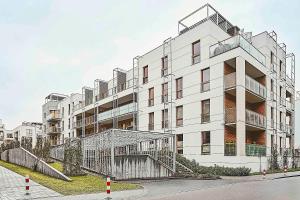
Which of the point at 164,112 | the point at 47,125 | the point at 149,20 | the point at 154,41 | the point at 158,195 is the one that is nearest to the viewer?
the point at 158,195

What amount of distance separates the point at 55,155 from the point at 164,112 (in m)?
11.5

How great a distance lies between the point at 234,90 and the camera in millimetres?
25828

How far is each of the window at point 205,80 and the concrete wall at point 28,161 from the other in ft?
50.2

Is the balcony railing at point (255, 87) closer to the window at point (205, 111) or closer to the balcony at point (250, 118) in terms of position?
the balcony at point (250, 118)

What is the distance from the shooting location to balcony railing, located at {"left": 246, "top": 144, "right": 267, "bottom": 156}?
2532 centimetres

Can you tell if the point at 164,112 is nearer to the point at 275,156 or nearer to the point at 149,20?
the point at 275,156

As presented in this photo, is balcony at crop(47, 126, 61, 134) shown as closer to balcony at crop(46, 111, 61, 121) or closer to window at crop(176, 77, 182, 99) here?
balcony at crop(46, 111, 61, 121)

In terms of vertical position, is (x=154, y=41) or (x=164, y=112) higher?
(x=154, y=41)

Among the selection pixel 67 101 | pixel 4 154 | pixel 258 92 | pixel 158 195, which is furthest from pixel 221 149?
pixel 67 101

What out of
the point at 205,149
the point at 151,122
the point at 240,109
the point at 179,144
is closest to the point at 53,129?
the point at 151,122

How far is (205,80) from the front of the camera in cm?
2795

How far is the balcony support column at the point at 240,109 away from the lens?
79.7ft

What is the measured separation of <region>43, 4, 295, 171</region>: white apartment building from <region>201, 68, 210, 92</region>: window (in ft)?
0.30

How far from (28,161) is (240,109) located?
54.6 feet
